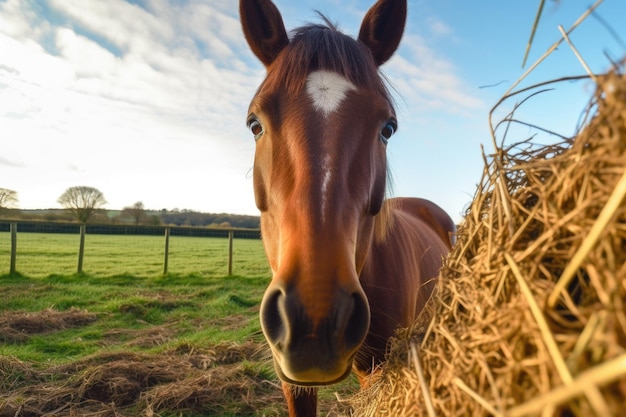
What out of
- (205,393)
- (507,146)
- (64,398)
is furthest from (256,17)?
(64,398)

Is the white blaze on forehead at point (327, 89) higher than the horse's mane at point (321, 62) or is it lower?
lower

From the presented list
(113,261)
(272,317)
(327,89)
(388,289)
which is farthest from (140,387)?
(113,261)

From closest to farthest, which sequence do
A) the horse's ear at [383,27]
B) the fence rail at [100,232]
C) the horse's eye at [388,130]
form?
the horse's eye at [388,130], the horse's ear at [383,27], the fence rail at [100,232]

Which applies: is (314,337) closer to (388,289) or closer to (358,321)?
(358,321)

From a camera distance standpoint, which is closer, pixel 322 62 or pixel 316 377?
pixel 316 377

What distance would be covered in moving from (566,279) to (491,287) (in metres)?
0.27

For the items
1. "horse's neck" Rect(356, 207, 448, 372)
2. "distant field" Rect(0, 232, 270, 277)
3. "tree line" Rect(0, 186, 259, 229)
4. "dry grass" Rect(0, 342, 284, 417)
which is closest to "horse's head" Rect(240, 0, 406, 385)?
"horse's neck" Rect(356, 207, 448, 372)

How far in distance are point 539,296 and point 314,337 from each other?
0.72 m

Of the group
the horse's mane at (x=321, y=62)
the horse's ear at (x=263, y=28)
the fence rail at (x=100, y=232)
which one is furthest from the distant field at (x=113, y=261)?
the horse's mane at (x=321, y=62)

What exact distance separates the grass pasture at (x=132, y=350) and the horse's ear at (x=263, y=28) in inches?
93.3

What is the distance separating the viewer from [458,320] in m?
1.12

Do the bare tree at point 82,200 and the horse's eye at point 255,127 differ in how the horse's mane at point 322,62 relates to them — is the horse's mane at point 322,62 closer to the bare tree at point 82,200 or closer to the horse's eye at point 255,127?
the horse's eye at point 255,127

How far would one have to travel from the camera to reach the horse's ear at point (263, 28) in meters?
2.65

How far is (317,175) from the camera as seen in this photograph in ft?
→ 5.65
